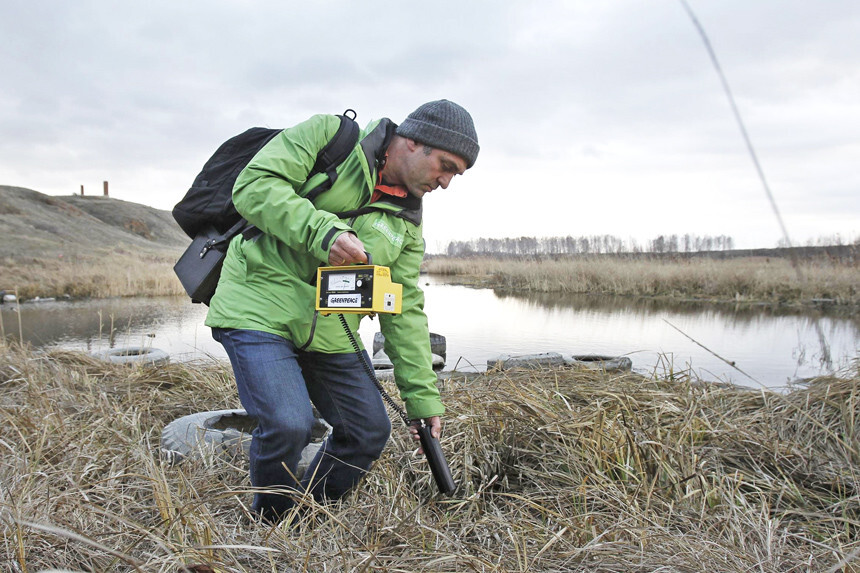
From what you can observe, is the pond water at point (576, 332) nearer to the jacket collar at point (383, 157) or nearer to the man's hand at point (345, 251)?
the jacket collar at point (383, 157)

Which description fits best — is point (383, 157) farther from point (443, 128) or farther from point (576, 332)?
point (576, 332)

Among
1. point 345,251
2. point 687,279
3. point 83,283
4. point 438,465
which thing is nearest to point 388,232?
point 345,251

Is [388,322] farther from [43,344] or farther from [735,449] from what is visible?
[43,344]

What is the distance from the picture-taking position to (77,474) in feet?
7.66

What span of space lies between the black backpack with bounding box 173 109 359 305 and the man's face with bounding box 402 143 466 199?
25 cm

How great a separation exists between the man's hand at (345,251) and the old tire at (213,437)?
1284 mm

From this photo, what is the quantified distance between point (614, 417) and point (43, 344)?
8051 millimetres

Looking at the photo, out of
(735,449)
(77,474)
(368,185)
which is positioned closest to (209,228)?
(368,185)

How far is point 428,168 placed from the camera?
234 cm

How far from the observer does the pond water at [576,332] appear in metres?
6.98

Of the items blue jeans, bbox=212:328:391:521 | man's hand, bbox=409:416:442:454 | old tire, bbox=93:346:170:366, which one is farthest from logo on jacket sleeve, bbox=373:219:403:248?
old tire, bbox=93:346:170:366

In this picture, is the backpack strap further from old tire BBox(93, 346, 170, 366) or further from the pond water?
the pond water

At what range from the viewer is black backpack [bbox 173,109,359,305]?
7.48 ft

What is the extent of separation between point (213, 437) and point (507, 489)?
1.54m
